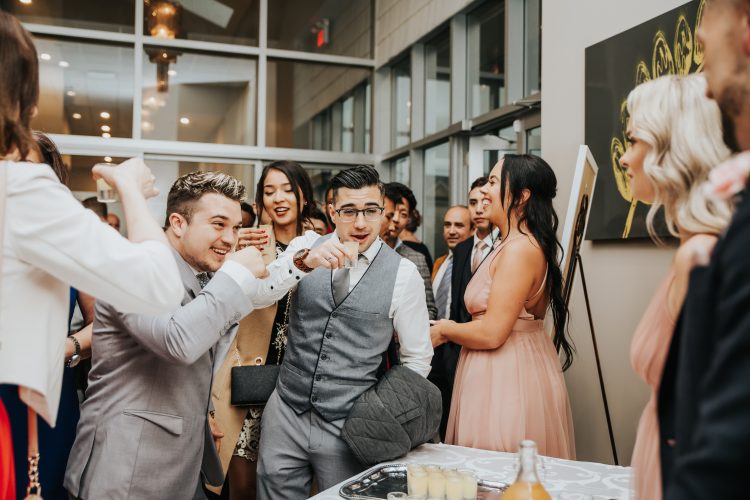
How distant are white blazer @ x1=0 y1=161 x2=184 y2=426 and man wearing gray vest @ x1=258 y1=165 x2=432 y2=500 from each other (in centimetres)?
91

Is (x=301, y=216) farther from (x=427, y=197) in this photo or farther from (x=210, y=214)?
(x=427, y=197)

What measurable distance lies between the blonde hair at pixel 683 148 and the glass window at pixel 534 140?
3399 millimetres

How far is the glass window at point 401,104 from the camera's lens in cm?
717

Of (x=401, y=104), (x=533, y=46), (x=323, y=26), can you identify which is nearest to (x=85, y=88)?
(x=323, y=26)

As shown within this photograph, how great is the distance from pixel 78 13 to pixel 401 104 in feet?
11.8

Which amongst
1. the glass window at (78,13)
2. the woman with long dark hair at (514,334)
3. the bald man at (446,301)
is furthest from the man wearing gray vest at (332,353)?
the glass window at (78,13)

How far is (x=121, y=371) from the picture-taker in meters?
1.68

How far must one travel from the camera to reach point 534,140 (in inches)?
181

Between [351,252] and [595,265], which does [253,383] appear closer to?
[351,252]

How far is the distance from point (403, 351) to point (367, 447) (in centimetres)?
43

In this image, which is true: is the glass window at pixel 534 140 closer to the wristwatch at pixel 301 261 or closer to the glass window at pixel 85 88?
the wristwatch at pixel 301 261

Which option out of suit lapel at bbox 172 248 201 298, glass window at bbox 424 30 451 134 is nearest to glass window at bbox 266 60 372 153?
glass window at bbox 424 30 451 134

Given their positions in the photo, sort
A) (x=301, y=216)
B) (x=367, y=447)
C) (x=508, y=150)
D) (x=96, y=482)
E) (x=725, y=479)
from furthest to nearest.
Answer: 1. (x=508, y=150)
2. (x=301, y=216)
3. (x=367, y=447)
4. (x=96, y=482)
5. (x=725, y=479)

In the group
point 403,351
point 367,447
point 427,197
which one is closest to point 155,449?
point 367,447
